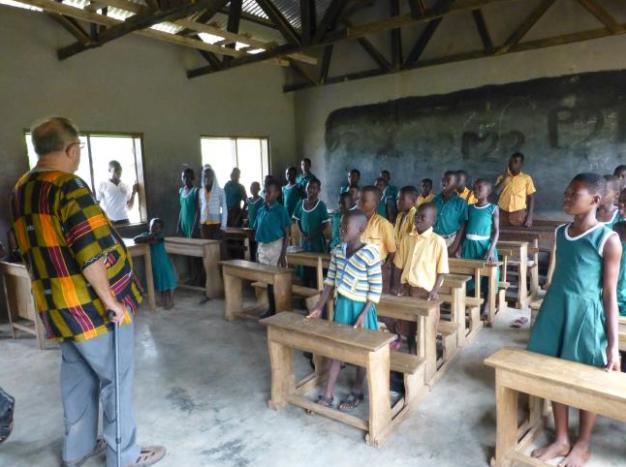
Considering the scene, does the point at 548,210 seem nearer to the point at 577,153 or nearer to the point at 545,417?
the point at 577,153

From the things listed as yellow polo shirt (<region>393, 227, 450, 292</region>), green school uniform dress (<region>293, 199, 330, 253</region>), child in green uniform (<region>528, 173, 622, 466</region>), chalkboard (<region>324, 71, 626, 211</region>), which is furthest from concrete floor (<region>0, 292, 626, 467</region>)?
chalkboard (<region>324, 71, 626, 211</region>)

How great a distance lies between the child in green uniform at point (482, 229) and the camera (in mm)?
4277

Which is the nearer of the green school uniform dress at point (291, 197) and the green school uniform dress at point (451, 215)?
the green school uniform dress at point (451, 215)

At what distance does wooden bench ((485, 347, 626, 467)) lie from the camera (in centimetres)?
183

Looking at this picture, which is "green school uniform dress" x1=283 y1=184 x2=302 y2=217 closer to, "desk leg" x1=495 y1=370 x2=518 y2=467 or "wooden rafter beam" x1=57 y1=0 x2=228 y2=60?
"wooden rafter beam" x1=57 y1=0 x2=228 y2=60

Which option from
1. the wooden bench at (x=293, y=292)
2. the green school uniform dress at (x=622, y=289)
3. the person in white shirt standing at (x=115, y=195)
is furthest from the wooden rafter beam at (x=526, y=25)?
the person in white shirt standing at (x=115, y=195)

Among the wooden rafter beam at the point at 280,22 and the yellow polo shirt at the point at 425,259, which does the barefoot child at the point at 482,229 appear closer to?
the yellow polo shirt at the point at 425,259

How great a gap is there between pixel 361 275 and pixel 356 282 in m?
0.05

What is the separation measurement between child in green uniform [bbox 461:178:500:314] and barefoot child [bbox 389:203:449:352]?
1248mm

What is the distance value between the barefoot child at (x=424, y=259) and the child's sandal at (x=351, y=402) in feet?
2.29

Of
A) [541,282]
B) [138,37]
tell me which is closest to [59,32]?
[138,37]

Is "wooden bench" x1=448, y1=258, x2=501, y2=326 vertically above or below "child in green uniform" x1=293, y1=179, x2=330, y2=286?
A: below

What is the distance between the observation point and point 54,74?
216 inches

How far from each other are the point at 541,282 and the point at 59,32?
665cm
